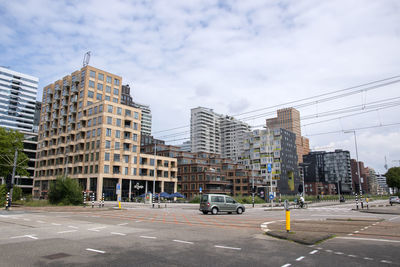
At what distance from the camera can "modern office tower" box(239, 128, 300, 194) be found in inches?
4614

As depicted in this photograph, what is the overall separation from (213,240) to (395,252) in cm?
579

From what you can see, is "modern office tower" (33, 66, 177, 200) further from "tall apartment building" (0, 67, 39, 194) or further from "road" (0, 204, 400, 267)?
"tall apartment building" (0, 67, 39, 194)

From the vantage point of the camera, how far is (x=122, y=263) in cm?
749

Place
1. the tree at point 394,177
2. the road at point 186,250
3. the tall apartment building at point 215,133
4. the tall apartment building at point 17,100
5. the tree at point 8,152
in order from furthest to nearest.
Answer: the tall apartment building at point 215,133 < the tall apartment building at point 17,100 < the tree at point 394,177 < the tree at point 8,152 < the road at point 186,250

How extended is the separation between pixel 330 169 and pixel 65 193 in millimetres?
181127

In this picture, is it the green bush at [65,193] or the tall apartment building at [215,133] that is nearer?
the green bush at [65,193]

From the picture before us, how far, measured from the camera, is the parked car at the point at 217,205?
27.1m

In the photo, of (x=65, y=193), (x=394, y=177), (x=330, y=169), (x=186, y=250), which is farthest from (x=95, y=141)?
(x=330, y=169)

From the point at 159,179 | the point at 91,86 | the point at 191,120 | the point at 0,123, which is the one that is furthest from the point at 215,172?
the point at 0,123

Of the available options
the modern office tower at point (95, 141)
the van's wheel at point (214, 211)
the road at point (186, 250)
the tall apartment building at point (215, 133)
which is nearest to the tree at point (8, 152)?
the modern office tower at point (95, 141)

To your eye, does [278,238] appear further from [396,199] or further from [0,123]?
[0,123]

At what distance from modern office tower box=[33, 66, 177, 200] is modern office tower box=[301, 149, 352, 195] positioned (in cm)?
12194

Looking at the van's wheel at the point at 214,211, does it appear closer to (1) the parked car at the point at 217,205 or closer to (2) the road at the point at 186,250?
(1) the parked car at the point at 217,205

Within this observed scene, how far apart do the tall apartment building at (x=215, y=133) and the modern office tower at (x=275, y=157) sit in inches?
2057
